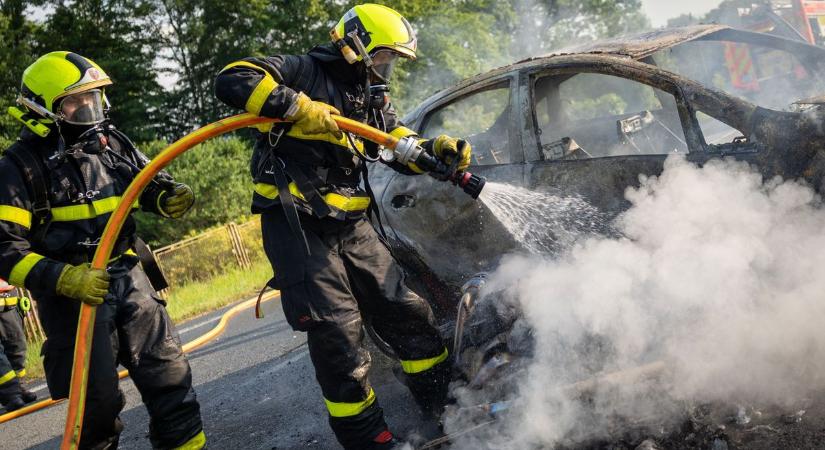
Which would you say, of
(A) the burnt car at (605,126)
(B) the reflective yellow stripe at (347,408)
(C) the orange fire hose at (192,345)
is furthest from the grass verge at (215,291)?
(B) the reflective yellow stripe at (347,408)

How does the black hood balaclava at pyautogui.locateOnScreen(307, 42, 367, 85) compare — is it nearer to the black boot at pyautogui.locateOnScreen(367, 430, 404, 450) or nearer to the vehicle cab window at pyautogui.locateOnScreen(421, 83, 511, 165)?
the vehicle cab window at pyautogui.locateOnScreen(421, 83, 511, 165)

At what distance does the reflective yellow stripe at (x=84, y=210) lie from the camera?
3.18 meters

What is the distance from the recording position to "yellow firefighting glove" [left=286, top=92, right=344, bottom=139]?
288 cm

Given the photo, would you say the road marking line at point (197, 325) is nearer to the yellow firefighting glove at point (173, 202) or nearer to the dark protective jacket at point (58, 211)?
the yellow firefighting glove at point (173, 202)

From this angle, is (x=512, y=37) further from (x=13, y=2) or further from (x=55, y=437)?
(x=55, y=437)

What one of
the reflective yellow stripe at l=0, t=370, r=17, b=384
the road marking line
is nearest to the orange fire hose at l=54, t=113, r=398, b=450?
the reflective yellow stripe at l=0, t=370, r=17, b=384

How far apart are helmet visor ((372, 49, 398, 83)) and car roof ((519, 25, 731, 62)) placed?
1110 millimetres

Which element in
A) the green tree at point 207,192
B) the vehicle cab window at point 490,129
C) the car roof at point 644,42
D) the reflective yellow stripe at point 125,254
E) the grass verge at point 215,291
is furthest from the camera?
the green tree at point 207,192

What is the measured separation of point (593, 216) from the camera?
3.50 meters

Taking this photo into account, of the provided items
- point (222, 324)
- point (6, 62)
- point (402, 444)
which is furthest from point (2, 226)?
point (6, 62)

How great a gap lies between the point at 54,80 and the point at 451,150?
1861 mm

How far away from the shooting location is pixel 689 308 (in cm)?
307

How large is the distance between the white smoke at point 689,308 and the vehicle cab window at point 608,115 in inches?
40.1

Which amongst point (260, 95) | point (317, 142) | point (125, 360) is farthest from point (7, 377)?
point (260, 95)
